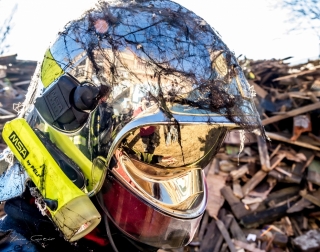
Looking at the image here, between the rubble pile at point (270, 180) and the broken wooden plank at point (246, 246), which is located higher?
the rubble pile at point (270, 180)

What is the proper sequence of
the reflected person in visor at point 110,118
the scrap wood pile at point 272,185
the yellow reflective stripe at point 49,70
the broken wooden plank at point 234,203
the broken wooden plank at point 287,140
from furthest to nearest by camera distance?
the broken wooden plank at point 287,140
the broken wooden plank at point 234,203
the scrap wood pile at point 272,185
the yellow reflective stripe at point 49,70
the reflected person in visor at point 110,118

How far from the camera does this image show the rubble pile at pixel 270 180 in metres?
5.19

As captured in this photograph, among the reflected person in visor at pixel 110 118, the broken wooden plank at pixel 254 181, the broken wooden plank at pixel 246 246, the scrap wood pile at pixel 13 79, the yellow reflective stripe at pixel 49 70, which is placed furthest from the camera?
the scrap wood pile at pixel 13 79

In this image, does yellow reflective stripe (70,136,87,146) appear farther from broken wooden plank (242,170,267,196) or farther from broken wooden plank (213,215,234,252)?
broken wooden plank (242,170,267,196)

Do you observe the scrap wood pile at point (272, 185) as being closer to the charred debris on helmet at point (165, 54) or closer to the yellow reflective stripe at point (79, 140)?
the charred debris on helmet at point (165, 54)

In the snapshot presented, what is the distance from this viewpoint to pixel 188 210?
2.05 metres

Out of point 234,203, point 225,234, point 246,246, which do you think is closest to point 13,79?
point 234,203

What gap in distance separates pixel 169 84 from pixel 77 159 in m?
0.49

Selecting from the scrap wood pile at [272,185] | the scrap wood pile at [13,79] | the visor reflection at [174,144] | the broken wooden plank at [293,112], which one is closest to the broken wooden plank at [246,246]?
the scrap wood pile at [272,185]

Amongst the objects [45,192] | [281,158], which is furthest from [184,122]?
[281,158]

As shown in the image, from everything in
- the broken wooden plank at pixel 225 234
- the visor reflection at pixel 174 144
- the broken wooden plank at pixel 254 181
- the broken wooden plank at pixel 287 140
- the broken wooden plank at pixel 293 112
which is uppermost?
the visor reflection at pixel 174 144

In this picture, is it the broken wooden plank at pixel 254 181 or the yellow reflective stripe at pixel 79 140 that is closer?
the yellow reflective stripe at pixel 79 140

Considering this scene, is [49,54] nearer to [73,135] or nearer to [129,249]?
[73,135]

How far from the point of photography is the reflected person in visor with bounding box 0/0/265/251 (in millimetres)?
1616
